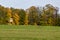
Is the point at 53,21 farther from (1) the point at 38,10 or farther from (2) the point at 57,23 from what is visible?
(1) the point at 38,10

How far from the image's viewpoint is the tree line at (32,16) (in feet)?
154

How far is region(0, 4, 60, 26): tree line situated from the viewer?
1844 inches

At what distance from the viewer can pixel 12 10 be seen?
51.6m

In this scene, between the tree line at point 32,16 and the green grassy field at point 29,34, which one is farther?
the tree line at point 32,16

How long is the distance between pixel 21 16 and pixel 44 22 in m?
6.52

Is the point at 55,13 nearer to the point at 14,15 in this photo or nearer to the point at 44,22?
the point at 44,22

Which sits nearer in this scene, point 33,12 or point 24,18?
point 24,18

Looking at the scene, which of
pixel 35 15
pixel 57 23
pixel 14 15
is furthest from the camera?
pixel 35 15

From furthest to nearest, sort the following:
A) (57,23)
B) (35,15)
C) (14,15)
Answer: (35,15)
(14,15)
(57,23)

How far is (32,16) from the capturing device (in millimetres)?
52375

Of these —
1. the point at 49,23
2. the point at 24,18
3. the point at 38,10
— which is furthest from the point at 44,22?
the point at 38,10

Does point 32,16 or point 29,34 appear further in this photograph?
point 32,16

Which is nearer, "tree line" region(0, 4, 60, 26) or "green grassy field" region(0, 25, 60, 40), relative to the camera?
"green grassy field" region(0, 25, 60, 40)

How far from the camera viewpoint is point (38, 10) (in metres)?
55.7
